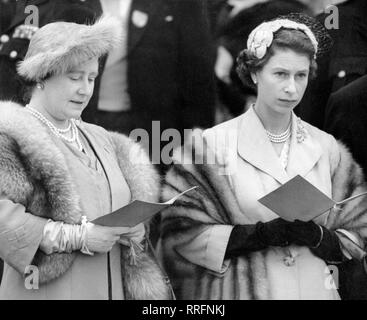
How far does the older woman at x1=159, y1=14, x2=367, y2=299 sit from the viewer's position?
3.58m

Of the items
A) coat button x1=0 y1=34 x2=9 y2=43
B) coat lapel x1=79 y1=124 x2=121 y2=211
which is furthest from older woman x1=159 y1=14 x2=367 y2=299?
coat button x1=0 y1=34 x2=9 y2=43

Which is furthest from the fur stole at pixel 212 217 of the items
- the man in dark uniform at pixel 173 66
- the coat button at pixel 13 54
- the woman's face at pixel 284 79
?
the coat button at pixel 13 54

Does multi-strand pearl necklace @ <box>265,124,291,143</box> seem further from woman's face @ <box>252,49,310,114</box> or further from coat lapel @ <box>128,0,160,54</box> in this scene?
coat lapel @ <box>128,0,160,54</box>

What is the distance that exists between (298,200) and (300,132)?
1.53 ft

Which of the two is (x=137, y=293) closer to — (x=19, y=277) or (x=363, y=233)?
(x=19, y=277)

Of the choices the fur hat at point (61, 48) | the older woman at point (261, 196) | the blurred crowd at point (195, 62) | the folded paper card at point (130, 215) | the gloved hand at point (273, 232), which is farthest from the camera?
the blurred crowd at point (195, 62)

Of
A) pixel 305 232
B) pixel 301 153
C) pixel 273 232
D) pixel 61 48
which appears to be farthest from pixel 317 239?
pixel 61 48

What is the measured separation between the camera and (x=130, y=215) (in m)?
3.22

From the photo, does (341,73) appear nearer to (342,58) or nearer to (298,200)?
(342,58)

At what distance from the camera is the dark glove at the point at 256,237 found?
11.4 feet

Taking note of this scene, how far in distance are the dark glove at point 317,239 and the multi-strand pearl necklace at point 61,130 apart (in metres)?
0.95

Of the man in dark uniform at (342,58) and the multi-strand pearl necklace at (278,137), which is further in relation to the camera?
the man in dark uniform at (342,58)

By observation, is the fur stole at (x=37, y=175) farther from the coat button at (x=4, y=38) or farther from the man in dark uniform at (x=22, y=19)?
the coat button at (x=4, y=38)

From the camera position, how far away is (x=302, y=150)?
145 inches
